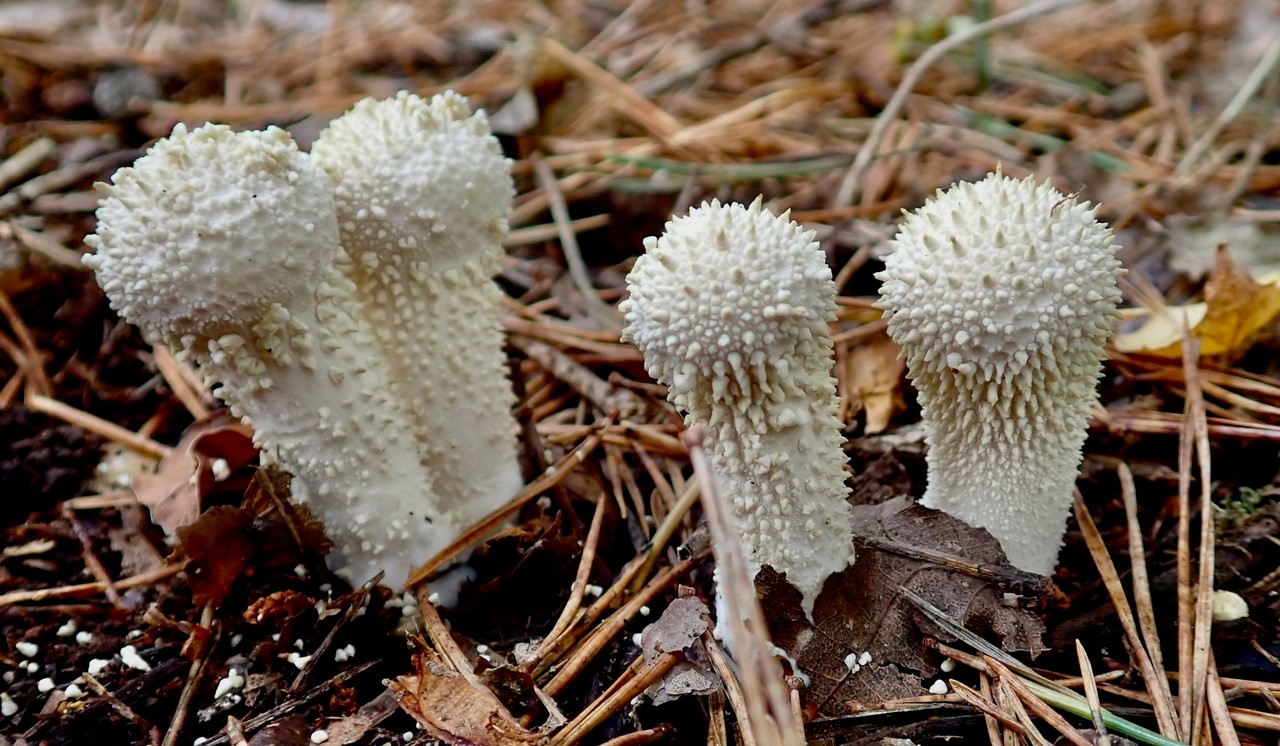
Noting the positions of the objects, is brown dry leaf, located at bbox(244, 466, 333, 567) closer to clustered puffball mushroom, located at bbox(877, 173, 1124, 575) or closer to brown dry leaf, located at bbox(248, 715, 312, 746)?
brown dry leaf, located at bbox(248, 715, 312, 746)

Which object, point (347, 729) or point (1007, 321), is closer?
point (1007, 321)

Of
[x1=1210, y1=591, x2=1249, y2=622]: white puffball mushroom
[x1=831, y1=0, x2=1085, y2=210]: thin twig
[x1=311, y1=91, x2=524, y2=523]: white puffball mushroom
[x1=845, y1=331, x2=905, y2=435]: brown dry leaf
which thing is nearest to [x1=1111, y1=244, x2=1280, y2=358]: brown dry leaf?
[x1=845, y1=331, x2=905, y2=435]: brown dry leaf

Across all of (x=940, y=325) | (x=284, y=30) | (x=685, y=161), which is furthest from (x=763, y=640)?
(x=284, y=30)

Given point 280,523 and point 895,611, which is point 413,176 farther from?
point 895,611

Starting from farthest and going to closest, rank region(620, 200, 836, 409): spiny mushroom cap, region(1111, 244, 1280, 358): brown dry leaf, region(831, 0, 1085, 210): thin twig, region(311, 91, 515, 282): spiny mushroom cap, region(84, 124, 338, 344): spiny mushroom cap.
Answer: region(831, 0, 1085, 210): thin twig → region(1111, 244, 1280, 358): brown dry leaf → region(311, 91, 515, 282): spiny mushroom cap → region(84, 124, 338, 344): spiny mushroom cap → region(620, 200, 836, 409): spiny mushroom cap

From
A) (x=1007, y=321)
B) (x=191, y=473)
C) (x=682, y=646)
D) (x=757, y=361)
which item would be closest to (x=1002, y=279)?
(x=1007, y=321)

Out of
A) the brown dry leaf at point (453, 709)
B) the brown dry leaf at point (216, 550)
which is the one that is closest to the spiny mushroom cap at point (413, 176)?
the brown dry leaf at point (216, 550)

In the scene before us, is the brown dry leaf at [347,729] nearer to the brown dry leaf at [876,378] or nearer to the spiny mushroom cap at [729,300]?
the spiny mushroom cap at [729,300]
